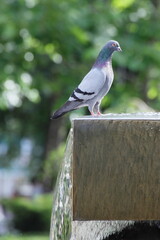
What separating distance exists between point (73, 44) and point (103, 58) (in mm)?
5638

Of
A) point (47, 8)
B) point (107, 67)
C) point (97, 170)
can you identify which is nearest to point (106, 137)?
point (97, 170)

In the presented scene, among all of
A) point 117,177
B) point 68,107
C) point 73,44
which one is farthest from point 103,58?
point 73,44

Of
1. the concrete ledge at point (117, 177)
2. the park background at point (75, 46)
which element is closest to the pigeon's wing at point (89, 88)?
the concrete ledge at point (117, 177)

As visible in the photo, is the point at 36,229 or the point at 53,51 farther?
the point at 36,229

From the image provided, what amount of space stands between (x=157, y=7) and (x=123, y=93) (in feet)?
9.43

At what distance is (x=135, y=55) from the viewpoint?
9.03m

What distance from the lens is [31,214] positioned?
1355cm

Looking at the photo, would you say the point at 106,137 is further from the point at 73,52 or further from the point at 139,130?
the point at 73,52

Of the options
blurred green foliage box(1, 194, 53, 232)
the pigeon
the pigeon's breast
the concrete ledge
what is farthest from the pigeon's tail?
blurred green foliage box(1, 194, 53, 232)

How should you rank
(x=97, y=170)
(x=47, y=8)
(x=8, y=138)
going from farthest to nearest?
(x=8, y=138) < (x=47, y=8) < (x=97, y=170)

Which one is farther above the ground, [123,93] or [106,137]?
[123,93]

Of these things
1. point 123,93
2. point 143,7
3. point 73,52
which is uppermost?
point 143,7

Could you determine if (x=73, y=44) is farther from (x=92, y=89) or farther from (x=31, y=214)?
(x=92, y=89)

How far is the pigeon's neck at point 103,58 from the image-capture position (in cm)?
A: 336
